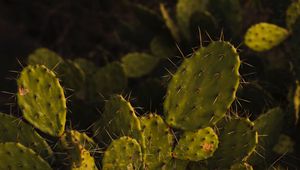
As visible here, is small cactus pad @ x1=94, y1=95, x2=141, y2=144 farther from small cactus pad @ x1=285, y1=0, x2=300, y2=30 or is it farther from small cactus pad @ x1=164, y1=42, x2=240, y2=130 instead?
small cactus pad @ x1=285, y1=0, x2=300, y2=30

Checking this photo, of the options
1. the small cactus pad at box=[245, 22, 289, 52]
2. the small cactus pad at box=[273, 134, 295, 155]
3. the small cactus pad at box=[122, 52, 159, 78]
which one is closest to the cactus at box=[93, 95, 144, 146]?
the small cactus pad at box=[273, 134, 295, 155]

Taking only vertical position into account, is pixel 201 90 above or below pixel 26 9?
above

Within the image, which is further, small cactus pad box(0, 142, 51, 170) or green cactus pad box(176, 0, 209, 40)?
green cactus pad box(176, 0, 209, 40)

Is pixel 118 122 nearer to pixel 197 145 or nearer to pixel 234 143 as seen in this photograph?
pixel 197 145

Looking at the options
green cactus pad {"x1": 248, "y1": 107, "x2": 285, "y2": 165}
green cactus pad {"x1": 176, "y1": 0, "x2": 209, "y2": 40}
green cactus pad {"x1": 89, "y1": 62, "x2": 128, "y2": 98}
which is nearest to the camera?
green cactus pad {"x1": 248, "y1": 107, "x2": 285, "y2": 165}

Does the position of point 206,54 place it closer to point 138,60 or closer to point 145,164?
point 145,164

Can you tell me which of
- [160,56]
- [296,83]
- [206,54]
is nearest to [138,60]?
[160,56]

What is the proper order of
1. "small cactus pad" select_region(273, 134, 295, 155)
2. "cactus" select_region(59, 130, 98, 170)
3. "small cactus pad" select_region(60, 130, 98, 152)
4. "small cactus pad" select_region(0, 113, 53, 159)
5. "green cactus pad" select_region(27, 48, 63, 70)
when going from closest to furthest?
"cactus" select_region(59, 130, 98, 170) < "small cactus pad" select_region(60, 130, 98, 152) < "small cactus pad" select_region(0, 113, 53, 159) < "small cactus pad" select_region(273, 134, 295, 155) < "green cactus pad" select_region(27, 48, 63, 70)
